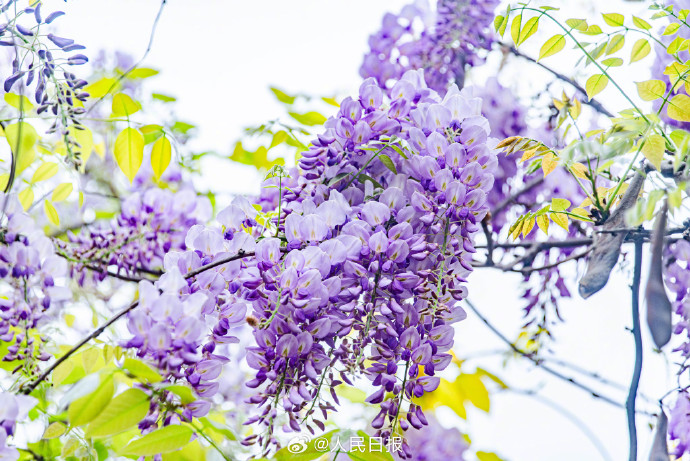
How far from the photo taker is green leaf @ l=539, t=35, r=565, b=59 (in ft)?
2.13

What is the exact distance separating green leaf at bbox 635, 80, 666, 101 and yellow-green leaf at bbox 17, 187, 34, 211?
79cm

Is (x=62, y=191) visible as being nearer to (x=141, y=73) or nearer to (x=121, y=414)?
(x=141, y=73)

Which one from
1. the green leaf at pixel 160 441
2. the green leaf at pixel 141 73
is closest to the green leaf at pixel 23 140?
the green leaf at pixel 141 73

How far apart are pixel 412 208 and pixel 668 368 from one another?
447mm

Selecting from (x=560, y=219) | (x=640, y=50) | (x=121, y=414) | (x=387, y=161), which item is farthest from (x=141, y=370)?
(x=640, y=50)

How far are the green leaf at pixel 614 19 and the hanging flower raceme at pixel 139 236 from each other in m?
0.68

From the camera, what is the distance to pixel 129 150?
2.51ft

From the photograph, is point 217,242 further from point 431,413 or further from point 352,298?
point 431,413

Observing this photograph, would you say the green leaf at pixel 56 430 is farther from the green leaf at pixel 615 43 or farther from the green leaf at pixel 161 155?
the green leaf at pixel 615 43

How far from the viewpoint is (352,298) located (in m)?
0.54

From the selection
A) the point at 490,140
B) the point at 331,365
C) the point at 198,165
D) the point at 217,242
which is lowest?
the point at 331,365

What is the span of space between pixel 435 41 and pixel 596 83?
619mm

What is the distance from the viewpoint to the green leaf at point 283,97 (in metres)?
1.00

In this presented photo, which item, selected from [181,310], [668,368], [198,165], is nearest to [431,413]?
[668,368]
